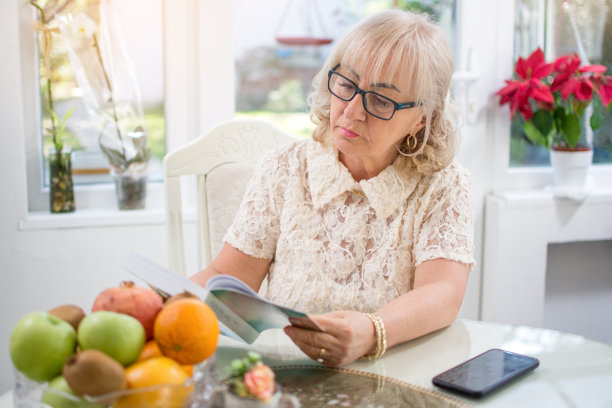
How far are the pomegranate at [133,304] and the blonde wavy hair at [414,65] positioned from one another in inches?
29.7

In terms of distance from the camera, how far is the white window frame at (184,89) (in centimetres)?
221

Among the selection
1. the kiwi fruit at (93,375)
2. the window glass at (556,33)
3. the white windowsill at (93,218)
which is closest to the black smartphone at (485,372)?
the kiwi fruit at (93,375)

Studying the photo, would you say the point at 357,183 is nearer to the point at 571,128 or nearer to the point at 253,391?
the point at 253,391

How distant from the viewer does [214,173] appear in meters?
1.72

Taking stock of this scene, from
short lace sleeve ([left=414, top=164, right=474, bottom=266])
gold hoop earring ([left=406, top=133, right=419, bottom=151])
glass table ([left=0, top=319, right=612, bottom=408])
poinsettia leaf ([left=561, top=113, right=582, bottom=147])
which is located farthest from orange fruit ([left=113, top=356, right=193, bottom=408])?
poinsettia leaf ([left=561, top=113, right=582, bottom=147])

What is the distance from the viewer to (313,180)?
57.7 inches

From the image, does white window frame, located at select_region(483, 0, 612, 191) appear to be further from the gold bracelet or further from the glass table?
the gold bracelet

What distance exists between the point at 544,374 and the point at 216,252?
0.96 m

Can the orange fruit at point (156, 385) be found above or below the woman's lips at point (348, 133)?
below

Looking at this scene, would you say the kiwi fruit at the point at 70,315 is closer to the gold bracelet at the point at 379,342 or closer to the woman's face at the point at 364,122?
the gold bracelet at the point at 379,342

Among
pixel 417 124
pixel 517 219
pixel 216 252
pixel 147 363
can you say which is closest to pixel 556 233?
pixel 517 219

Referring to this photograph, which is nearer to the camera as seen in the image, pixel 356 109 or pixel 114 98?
pixel 356 109

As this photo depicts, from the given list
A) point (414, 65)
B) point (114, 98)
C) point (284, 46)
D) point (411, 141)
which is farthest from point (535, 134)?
point (114, 98)

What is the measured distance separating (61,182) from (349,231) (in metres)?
1.19
